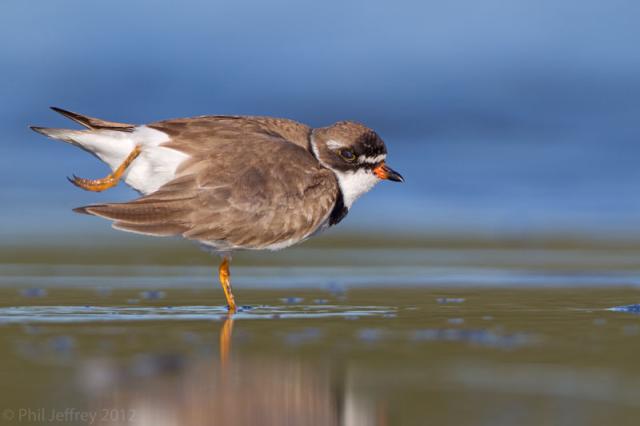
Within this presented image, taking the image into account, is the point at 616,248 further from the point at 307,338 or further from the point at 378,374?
the point at 378,374

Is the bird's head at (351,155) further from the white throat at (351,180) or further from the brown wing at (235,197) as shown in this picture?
the brown wing at (235,197)

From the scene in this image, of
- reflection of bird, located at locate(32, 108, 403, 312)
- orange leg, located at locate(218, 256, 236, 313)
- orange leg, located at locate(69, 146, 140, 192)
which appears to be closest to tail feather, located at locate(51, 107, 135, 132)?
reflection of bird, located at locate(32, 108, 403, 312)

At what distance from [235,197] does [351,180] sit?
1.52m

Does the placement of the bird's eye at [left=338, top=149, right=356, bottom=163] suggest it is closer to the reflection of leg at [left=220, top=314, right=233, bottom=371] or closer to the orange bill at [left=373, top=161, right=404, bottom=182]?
the orange bill at [left=373, top=161, right=404, bottom=182]

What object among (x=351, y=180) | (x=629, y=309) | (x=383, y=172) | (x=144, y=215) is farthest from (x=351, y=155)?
Result: (x=629, y=309)

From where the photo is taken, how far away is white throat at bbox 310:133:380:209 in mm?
11500

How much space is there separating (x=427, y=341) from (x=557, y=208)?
570 inches

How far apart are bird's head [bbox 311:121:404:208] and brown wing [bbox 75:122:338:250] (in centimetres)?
55

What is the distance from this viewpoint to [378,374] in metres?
7.35

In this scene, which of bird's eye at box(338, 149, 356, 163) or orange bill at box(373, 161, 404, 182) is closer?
bird's eye at box(338, 149, 356, 163)

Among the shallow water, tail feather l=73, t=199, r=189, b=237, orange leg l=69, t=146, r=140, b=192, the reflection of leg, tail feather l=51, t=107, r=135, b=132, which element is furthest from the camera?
tail feather l=51, t=107, r=135, b=132

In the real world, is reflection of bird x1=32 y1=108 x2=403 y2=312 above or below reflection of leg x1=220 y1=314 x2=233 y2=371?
above

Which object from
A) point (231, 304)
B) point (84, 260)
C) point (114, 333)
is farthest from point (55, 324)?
point (84, 260)

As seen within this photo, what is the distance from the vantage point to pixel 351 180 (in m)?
11.6
